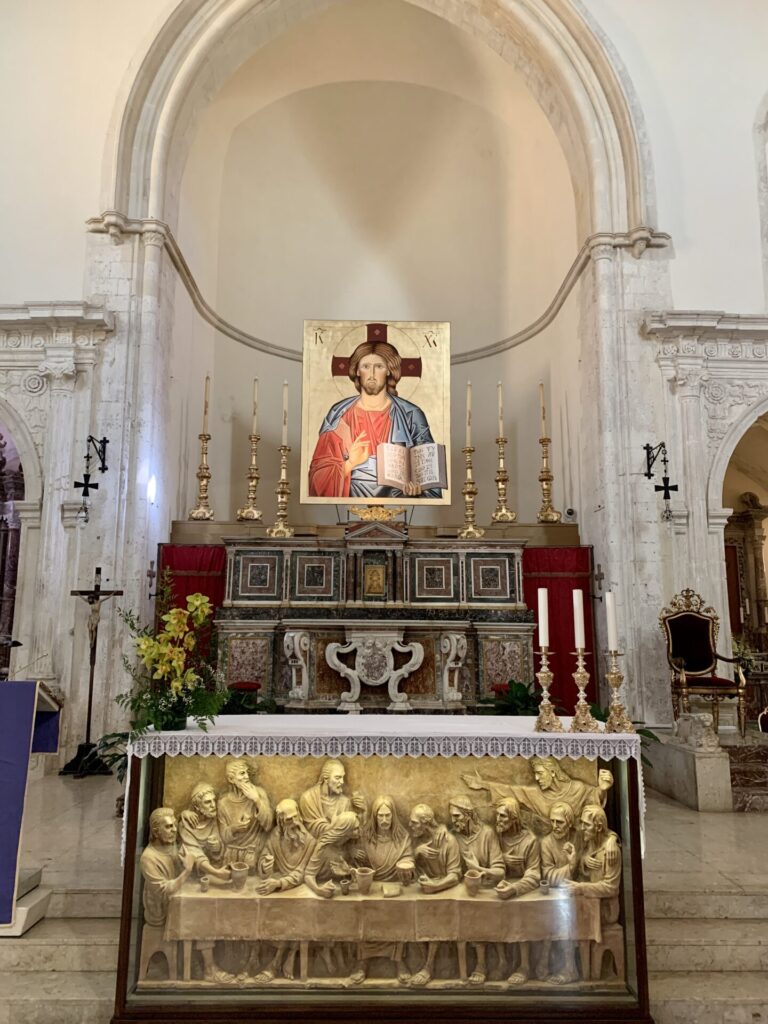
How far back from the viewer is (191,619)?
4.09 m

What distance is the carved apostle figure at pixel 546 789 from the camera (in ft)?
11.0

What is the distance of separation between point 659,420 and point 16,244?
7.33 meters

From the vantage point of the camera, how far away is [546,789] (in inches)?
133

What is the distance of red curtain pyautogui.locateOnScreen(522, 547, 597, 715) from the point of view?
869 centimetres

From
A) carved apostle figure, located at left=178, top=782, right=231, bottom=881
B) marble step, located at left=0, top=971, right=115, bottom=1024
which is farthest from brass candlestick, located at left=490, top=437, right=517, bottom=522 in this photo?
marble step, located at left=0, top=971, right=115, bottom=1024

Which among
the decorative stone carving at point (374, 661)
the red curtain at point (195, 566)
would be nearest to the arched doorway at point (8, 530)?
the red curtain at point (195, 566)

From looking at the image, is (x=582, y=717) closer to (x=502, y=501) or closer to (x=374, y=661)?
(x=374, y=661)

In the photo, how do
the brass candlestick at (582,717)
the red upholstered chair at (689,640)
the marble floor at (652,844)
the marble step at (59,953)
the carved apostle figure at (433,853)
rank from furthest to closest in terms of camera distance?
the red upholstered chair at (689,640) < the marble floor at (652,844) < the marble step at (59,953) < the brass candlestick at (582,717) < the carved apostle figure at (433,853)

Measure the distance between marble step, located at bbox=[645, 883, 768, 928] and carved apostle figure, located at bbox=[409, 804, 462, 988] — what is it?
1297 mm

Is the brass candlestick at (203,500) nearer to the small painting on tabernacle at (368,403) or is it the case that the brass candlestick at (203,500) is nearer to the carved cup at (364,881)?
the small painting on tabernacle at (368,403)

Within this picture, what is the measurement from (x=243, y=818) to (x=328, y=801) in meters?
0.36

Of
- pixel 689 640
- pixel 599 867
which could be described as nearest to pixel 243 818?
pixel 599 867

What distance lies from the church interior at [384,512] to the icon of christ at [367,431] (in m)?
0.05

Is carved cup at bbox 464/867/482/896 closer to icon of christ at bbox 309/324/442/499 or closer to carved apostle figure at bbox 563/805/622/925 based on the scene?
carved apostle figure at bbox 563/805/622/925
